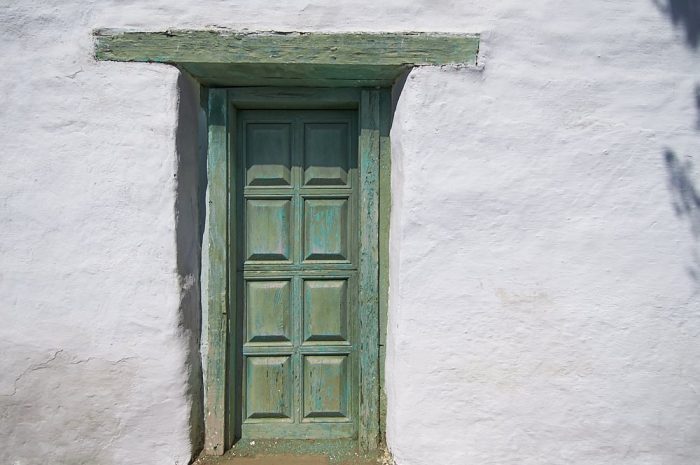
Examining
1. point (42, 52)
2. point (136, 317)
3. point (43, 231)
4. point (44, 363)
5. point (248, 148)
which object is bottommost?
point (44, 363)

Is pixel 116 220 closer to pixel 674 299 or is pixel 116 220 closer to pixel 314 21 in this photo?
pixel 314 21

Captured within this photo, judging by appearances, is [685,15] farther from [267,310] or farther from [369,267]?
[267,310]

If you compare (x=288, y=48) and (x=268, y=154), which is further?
(x=268, y=154)

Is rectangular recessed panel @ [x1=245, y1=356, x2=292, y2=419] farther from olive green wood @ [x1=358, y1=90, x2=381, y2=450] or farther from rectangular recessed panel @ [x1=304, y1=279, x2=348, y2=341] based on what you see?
olive green wood @ [x1=358, y1=90, x2=381, y2=450]

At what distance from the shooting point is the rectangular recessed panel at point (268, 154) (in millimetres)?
2977

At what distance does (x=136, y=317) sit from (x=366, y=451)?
138cm

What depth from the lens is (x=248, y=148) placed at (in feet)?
9.79

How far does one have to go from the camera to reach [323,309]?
2977 mm

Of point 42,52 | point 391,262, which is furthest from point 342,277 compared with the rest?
point 42,52

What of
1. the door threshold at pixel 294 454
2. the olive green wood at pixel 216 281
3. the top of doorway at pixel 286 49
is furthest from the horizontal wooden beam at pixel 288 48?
the door threshold at pixel 294 454

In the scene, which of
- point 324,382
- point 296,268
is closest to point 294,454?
point 324,382

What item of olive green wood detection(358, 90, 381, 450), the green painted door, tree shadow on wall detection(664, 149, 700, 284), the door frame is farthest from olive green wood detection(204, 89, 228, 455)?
tree shadow on wall detection(664, 149, 700, 284)

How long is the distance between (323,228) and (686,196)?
181 cm

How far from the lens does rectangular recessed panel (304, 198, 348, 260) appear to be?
2.98 meters
